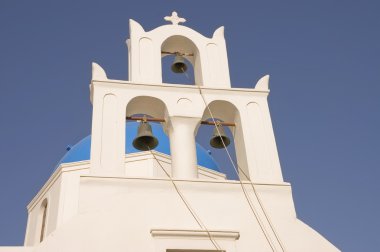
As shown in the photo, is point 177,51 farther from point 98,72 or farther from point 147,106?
point 98,72

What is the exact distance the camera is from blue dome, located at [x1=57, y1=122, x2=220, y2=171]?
1078 centimetres

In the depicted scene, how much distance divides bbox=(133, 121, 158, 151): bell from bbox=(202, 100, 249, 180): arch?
2.29 ft

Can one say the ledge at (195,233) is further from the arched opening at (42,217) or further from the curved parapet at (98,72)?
the arched opening at (42,217)

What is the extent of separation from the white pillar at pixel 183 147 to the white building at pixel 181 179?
0.01m

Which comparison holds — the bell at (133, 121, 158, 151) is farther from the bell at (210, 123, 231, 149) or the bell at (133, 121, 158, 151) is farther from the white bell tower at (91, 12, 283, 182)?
the bell at (210, 123, 231, 149)

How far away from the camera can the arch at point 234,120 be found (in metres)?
5.90

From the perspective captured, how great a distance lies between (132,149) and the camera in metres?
10.8

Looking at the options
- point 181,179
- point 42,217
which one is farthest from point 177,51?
point 42,217

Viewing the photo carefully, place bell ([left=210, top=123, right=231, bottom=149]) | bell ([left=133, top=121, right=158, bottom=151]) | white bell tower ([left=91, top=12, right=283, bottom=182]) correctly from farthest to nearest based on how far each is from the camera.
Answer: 1. bell ([left=210, top=123, right=231, bottom=149])
2. bell ([left=133, top=121, right=158, bottom=151])
3. white bell tower ([left=91, top=12, right=283, bottom=182])

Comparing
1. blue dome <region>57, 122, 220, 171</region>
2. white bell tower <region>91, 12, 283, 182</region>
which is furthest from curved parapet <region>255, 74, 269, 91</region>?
blue dome <region>57, 122, 220, 171</region>

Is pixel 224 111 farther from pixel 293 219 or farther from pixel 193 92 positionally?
pixel 293 219

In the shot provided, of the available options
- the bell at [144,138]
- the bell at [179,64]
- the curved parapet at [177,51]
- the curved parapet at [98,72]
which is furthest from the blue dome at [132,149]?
the curved parapet at [98,72]

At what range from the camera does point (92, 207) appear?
16.2 ft

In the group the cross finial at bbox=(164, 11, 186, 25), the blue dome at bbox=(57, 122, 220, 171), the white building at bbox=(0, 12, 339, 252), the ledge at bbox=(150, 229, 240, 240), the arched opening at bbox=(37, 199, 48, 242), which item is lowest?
the ledge at bbox=(150, 229, 240, 240)
